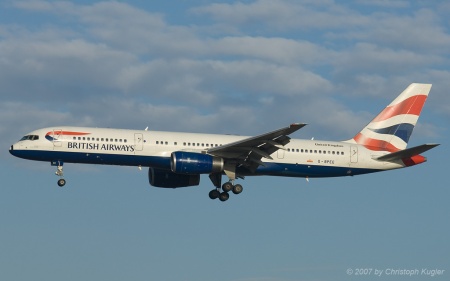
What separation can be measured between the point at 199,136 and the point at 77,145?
325 inches

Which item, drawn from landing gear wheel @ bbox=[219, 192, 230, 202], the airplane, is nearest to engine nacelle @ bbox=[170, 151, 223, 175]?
the airplane

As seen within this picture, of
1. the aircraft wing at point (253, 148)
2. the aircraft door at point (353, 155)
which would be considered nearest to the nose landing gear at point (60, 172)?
the aircraft wing at point (253, 148)

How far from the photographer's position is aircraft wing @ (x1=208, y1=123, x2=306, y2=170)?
6206 centimetres

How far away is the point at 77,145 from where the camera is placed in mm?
63531

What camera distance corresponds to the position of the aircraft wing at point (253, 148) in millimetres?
62062

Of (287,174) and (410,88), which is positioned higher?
(410,88)

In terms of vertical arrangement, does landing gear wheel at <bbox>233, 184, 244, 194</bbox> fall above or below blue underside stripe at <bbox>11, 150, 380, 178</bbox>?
below

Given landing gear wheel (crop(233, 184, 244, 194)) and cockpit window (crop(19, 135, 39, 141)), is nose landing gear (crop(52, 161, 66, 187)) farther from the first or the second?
landing gear wheel (crop(233, 184, 244, 194))

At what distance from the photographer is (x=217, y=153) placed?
6419 centimetres

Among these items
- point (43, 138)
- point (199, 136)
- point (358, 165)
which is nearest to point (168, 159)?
point (199, 136)

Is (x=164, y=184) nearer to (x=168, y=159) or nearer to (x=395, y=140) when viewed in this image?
(x=168, y=159)

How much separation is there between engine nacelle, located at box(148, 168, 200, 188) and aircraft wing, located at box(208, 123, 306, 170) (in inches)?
218

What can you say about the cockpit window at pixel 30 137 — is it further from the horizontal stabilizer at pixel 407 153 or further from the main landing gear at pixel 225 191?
the horizontal stabilizer at pixel 407 153

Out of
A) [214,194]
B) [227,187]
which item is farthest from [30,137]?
[227,187]
